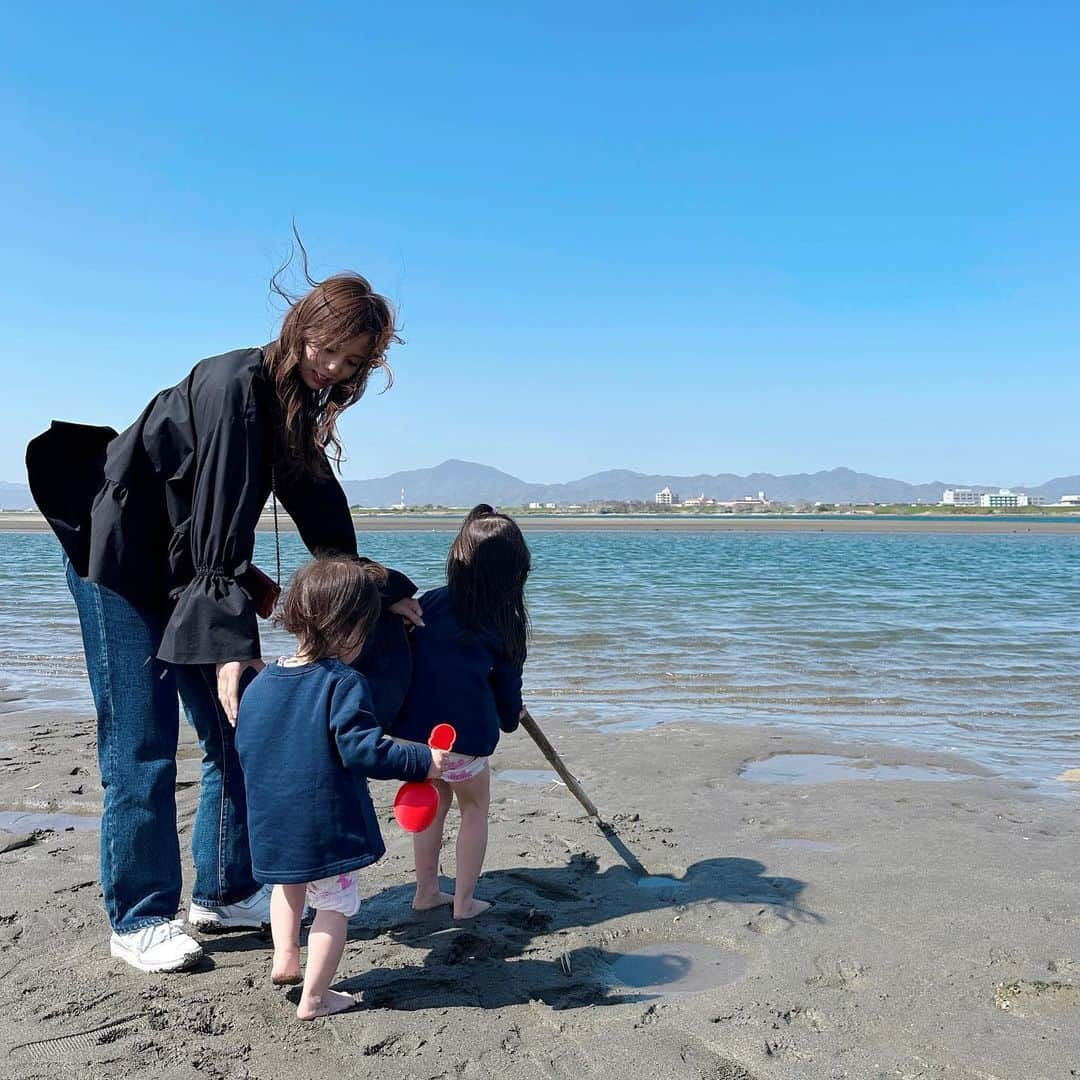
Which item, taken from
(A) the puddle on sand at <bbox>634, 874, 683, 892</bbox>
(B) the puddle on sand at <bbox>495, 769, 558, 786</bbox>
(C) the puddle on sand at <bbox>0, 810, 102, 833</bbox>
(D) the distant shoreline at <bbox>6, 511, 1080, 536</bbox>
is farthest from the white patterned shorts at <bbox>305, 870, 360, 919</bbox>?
(D) the distant shoreline at <bbox>6, 511, 1080, 536</bbox>

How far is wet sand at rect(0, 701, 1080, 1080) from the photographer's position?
2416mm

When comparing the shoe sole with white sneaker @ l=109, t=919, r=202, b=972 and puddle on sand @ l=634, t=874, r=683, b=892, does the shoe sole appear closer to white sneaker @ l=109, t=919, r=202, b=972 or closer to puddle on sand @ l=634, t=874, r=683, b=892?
white sneaker @ l=109, t=919, r=202, b=972

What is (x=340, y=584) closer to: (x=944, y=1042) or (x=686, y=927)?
(x=686, y=927)

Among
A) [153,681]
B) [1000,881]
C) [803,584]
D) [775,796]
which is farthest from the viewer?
[803,584]

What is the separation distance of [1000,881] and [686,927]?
1.22 meters

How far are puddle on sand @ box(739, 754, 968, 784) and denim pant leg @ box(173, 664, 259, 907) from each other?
284 cm

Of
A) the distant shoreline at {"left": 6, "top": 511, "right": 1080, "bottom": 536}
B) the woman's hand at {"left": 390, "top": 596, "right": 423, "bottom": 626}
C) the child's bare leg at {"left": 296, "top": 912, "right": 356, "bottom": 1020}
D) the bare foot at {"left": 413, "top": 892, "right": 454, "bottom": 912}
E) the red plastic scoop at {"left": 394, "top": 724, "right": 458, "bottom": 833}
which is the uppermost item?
the woman's hand at {"left": 390, "top": 596, "right": 423, "bottom": 626}

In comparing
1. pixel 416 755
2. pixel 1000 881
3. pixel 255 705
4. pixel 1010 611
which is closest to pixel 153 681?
pixel 255 705

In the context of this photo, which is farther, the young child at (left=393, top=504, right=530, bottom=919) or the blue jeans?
the young child at (left=393, top=504, right=530, bottom=919)

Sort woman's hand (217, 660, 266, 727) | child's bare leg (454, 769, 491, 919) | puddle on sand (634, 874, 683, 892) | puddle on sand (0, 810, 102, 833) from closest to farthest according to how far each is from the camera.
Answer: woman's hand (217, 660, 266, 727)
child's bare leg (454, 769, 491, 919)
puddle on sand (634, 874, 683, 892)
puddle on sand (0, 810, 102, 833)

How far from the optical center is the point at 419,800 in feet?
8.56

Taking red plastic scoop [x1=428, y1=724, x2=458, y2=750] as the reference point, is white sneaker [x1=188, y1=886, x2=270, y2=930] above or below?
below

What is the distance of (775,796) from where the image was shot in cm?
482

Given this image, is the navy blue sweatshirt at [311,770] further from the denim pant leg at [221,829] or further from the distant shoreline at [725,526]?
the distant shoreline at [725,526]
